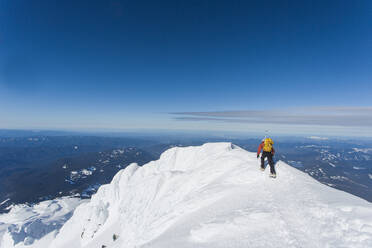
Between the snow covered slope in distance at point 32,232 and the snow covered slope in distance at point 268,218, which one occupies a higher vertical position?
the snow covered slope in distance at point 268,218

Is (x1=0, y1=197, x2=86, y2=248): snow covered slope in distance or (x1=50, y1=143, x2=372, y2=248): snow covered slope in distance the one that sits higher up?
(x1=50, y1=143, x2=372, y2=248): snow covered slope in distance

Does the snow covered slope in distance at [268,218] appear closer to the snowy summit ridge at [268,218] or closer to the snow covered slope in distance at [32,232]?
the snowy summit ridge at [268,218]

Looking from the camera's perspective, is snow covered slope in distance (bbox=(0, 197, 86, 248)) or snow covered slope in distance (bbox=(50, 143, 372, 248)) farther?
snow covered slope in distance (bbox=(0, 197, 86, 248))

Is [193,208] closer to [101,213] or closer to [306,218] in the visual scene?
[306,218]

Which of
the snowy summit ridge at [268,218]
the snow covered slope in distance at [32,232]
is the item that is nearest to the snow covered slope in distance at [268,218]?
the snowy summit ridge at [268,218]

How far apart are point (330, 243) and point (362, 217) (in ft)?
7.77

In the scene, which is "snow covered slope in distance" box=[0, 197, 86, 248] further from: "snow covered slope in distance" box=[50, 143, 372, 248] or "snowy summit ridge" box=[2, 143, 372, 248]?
"snow covered slope in distance" box=[50, 143, 372, 248]

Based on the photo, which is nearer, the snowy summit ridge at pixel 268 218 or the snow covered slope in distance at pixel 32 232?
the snowy summit ridge at pixel 268 218

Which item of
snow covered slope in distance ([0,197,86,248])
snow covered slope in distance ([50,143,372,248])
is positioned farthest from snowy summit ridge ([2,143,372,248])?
snow covered slope in distance ([0,197,86,248])

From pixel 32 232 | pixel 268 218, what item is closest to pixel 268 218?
pixel 268 218

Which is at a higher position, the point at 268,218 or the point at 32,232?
the point at 268,218

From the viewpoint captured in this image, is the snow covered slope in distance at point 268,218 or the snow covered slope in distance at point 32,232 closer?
the snow covered slope in distance at point 268,218

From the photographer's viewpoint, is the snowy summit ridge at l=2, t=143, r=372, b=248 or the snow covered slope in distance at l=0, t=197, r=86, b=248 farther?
the snow covered slope in distance at l=0, t=197, r=86, b=248

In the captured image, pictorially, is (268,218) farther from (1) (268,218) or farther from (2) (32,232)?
(2) (32,232)
